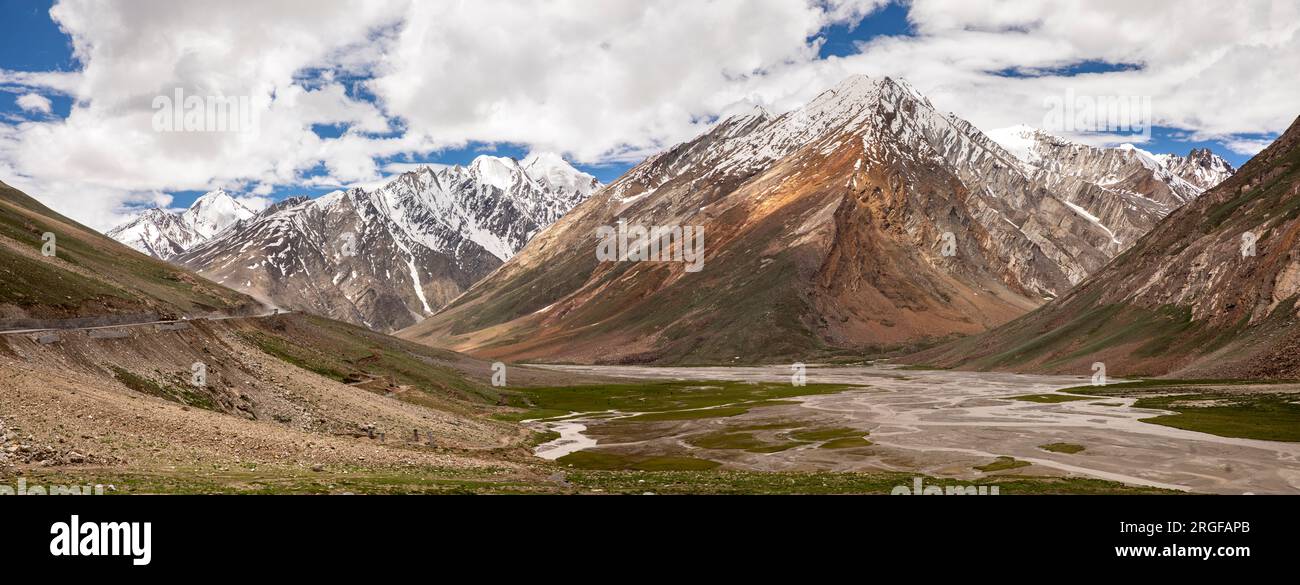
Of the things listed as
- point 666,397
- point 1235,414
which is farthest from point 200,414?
point 666,397

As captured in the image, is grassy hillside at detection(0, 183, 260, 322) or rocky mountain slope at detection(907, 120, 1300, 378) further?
rocky mountain slope at detection(907, 120, 1300, 378)

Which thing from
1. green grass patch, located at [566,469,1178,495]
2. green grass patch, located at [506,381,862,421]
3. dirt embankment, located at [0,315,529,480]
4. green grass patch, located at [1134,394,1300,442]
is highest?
dirt embankment, located at [0,315,529,480]

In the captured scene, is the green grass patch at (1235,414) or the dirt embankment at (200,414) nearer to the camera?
the dirt embankment at (200,414)

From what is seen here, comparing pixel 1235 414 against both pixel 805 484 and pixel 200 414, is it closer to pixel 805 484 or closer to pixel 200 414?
pixel 805 484

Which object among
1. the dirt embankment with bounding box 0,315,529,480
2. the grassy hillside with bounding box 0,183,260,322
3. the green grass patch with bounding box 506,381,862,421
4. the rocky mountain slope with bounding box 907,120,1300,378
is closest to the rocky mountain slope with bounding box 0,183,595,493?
the dirt embankment with bounding box 0,315,529,480

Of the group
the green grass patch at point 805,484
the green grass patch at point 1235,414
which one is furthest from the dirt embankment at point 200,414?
the green grass patch at point 1235,414

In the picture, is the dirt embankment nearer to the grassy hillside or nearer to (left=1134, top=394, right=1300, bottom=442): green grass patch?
the grassy hillside

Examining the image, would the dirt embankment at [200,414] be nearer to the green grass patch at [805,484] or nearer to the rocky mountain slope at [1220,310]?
the green grass patch at [805,484]

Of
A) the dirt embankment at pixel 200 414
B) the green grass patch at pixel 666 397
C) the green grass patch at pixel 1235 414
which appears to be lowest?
the green grass patch at pixel 666 397

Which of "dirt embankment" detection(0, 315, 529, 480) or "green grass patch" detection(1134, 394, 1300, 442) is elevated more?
"dirt embankment" detection(0, 315, 529, 480)

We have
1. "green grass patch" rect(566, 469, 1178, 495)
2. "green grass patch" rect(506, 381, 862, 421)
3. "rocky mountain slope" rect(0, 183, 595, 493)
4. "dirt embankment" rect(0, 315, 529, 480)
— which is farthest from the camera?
"green grass patch" rect(506, 381, 862, 421)

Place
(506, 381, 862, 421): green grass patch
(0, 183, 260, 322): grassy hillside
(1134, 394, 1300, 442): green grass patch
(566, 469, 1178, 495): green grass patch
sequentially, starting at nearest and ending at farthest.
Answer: (566, 469, 1178, 495): green grass patch, (0, 183, 260, 322): grassy hillside, (1134, 394, 1300, 442): green grass patch, (506, 381, 862, 421): green grass patch

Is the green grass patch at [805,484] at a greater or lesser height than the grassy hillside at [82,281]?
lesser
